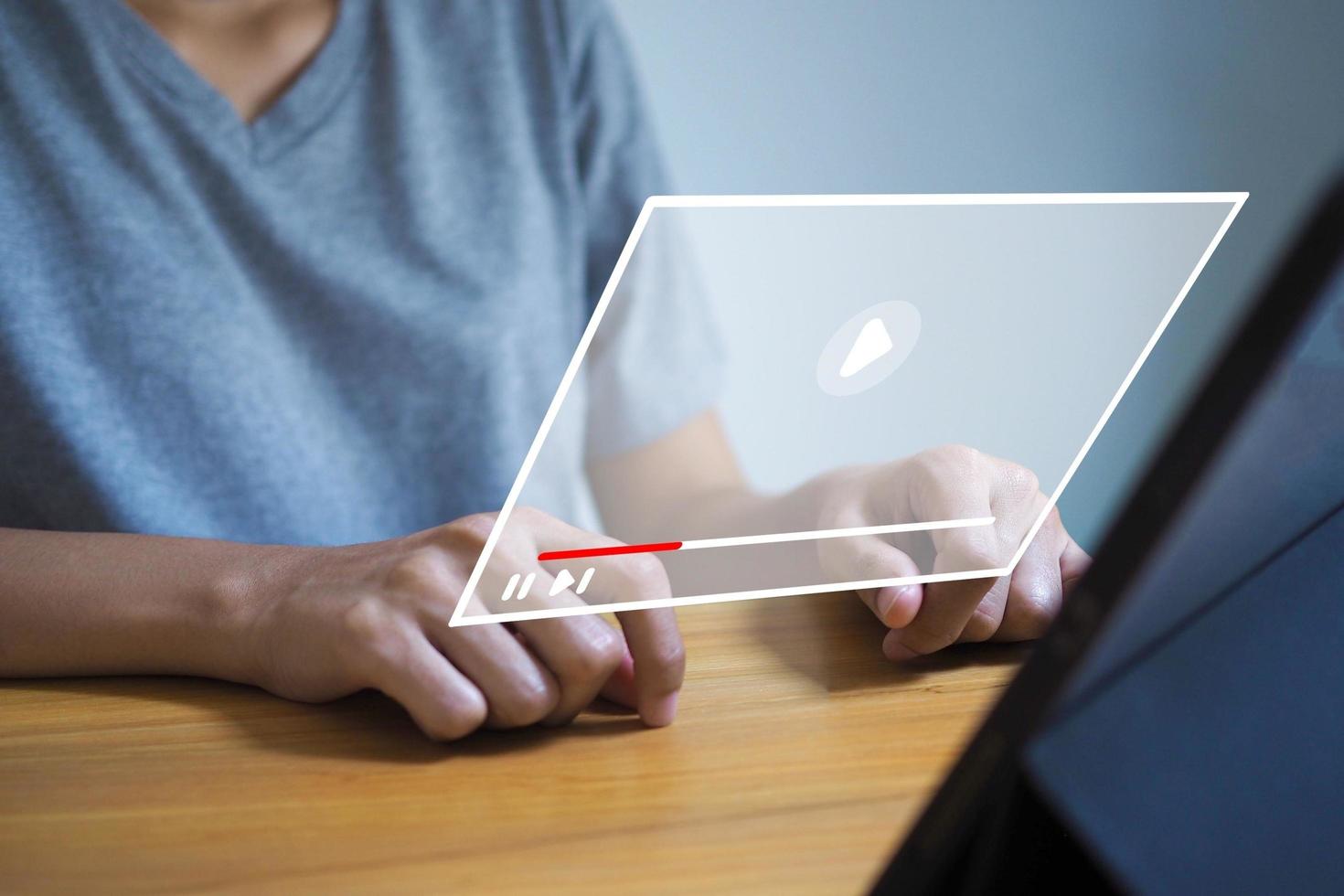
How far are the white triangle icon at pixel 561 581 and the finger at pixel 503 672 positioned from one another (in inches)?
1.3

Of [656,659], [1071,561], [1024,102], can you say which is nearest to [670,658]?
[656,659]

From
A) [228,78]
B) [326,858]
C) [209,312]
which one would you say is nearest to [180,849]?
[326,858]

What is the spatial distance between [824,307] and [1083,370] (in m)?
0.11

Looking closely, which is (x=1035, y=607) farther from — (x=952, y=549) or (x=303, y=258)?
(x=303, y=258)

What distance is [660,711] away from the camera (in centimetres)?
38

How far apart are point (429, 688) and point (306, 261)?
1.76ft

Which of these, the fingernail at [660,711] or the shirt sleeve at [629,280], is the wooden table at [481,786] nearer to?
the fingernail at [660,711]

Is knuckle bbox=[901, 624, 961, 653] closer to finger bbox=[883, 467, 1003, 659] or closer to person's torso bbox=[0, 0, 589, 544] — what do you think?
finger bbox=[883, 467, 1003, 659]

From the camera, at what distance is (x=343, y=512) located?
835 mm

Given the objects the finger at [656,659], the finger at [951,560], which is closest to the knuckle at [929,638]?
the finger at [951,560]

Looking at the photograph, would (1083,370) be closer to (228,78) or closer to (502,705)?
(502,705)

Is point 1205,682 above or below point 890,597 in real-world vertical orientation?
above

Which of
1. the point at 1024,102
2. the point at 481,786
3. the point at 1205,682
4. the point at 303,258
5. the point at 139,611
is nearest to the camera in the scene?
the point at 1205,682
